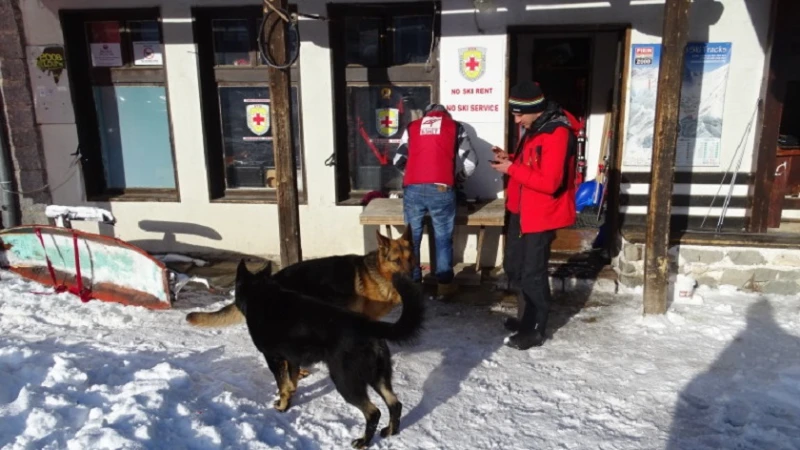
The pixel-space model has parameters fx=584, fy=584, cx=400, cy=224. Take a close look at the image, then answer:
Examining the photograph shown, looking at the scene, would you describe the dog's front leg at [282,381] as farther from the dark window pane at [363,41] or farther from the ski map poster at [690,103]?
the ski map poster at [690,103]

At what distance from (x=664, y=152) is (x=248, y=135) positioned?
4679 mm

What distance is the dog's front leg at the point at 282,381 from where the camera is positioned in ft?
12.6

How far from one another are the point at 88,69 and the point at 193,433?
5502mm

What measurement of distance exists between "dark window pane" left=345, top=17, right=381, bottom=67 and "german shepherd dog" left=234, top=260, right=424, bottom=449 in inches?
148

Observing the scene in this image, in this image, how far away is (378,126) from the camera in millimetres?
6879

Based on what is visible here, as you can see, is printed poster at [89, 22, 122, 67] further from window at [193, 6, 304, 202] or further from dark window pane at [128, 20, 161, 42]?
window at [193, 6, 304, 202]

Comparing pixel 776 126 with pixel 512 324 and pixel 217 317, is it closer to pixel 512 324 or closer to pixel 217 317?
pixel 512 324

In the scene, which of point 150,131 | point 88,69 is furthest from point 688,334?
point 88,69

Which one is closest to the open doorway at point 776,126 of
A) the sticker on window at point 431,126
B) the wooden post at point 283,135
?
the sticker on window at point 431,126

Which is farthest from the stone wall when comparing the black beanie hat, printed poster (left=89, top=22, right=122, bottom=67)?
printed poster (left=89, top=22, right=122, bottom=67)

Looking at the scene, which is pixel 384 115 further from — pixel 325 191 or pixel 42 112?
pixel 42 112

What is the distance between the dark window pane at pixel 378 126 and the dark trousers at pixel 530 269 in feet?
8.11

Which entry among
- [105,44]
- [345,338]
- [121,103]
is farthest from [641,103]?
[105,44]

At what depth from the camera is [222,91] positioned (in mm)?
7004
